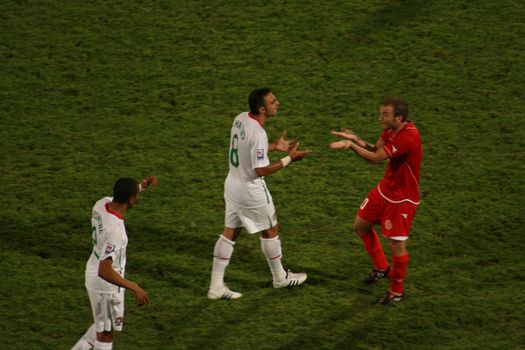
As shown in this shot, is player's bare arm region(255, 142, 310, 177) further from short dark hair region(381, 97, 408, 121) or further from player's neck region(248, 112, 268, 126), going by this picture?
short dark hair region(381, 97, 408, 121)

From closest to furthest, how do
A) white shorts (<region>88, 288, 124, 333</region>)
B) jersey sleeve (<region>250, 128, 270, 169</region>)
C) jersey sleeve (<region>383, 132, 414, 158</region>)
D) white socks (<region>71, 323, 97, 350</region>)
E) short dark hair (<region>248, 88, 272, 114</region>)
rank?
white shorts (<region>88, 288, 124, 333</region>) < white socks (<region>71, 323, 97, 350</region>) < jersey sleeve (<region>383, 132, 414, 158</region>) < jersey sleeve (<region>250, 128, 270, 169</region>) < short dark hair (<region>248, 88, 272, 114</region>)

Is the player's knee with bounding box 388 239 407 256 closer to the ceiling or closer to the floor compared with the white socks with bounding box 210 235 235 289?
closer to the ceiling

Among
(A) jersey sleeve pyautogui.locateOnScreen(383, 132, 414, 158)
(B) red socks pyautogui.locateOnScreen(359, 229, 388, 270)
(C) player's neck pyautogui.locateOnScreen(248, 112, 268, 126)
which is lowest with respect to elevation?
(B) red socks pyautogui.locateOnScreen(359, 229, 388, 270)

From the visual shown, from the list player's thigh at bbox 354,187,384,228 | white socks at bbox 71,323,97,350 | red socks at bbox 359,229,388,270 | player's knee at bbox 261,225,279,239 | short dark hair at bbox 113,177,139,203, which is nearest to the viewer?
short dark hair at bbox 113,177,139,203

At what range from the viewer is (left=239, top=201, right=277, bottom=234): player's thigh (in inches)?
313

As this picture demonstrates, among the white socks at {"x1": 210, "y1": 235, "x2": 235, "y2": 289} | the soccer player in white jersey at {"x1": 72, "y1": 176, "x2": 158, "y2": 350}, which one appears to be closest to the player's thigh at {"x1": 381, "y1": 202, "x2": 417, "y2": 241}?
the white socks at {"x1": 210, "y1": 235, "x2": 235, "y2": 289}

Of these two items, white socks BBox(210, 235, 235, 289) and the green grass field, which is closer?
the green grass field

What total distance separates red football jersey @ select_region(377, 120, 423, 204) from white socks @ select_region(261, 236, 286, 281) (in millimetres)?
1066

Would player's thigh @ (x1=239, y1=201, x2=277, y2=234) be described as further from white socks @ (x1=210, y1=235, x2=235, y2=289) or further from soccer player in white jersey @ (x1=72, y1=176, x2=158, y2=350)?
soccer player in white jersey @ (x1=72, y1=176, x2=158, y2=350)

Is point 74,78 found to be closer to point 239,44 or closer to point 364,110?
point 239,44

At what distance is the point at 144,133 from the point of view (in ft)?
35.0

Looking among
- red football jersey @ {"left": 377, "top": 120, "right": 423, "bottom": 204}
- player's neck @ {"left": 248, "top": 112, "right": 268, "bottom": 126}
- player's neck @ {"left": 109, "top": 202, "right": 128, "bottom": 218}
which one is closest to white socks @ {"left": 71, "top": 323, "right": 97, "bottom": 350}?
player's neck @ {"left": 109, "top": 202, "right": 128, "bottom": 218}

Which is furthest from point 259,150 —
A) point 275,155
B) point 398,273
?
point 275,155

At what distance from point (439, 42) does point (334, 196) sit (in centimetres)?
327
